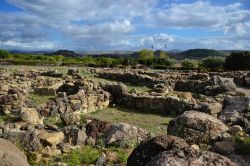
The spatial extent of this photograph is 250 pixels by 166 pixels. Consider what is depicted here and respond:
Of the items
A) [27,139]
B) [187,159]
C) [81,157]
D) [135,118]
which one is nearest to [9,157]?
[81,157]

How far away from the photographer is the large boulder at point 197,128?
29.2ft

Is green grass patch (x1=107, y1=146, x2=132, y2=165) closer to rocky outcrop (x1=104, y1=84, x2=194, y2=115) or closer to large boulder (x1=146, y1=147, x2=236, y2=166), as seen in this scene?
large boulder (x1=146, y1=147, x2=236, y2=166)

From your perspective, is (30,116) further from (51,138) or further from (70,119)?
(51,138)

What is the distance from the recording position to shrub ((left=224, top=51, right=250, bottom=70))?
167ft

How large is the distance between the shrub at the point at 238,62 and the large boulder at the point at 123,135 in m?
43.7

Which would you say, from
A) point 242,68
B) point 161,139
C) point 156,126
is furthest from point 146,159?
point 242,68

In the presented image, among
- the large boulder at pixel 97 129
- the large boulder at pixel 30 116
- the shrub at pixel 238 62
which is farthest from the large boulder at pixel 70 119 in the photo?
the shrub at pixel 238 62

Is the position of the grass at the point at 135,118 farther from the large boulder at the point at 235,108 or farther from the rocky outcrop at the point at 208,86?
the rocky outcrop at the point at 208,86

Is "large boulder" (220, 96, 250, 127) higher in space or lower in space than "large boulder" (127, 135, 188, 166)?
lower

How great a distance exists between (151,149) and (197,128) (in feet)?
10.5

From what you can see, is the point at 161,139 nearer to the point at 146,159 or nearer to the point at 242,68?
the point at 146,159

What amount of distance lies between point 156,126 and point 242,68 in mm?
39390

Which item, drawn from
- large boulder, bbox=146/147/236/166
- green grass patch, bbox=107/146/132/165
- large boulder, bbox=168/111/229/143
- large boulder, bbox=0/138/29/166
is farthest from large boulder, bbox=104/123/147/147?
large boulder, bbox=146/147/236/166

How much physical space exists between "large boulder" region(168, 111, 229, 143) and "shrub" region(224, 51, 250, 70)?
4332 centimetres
